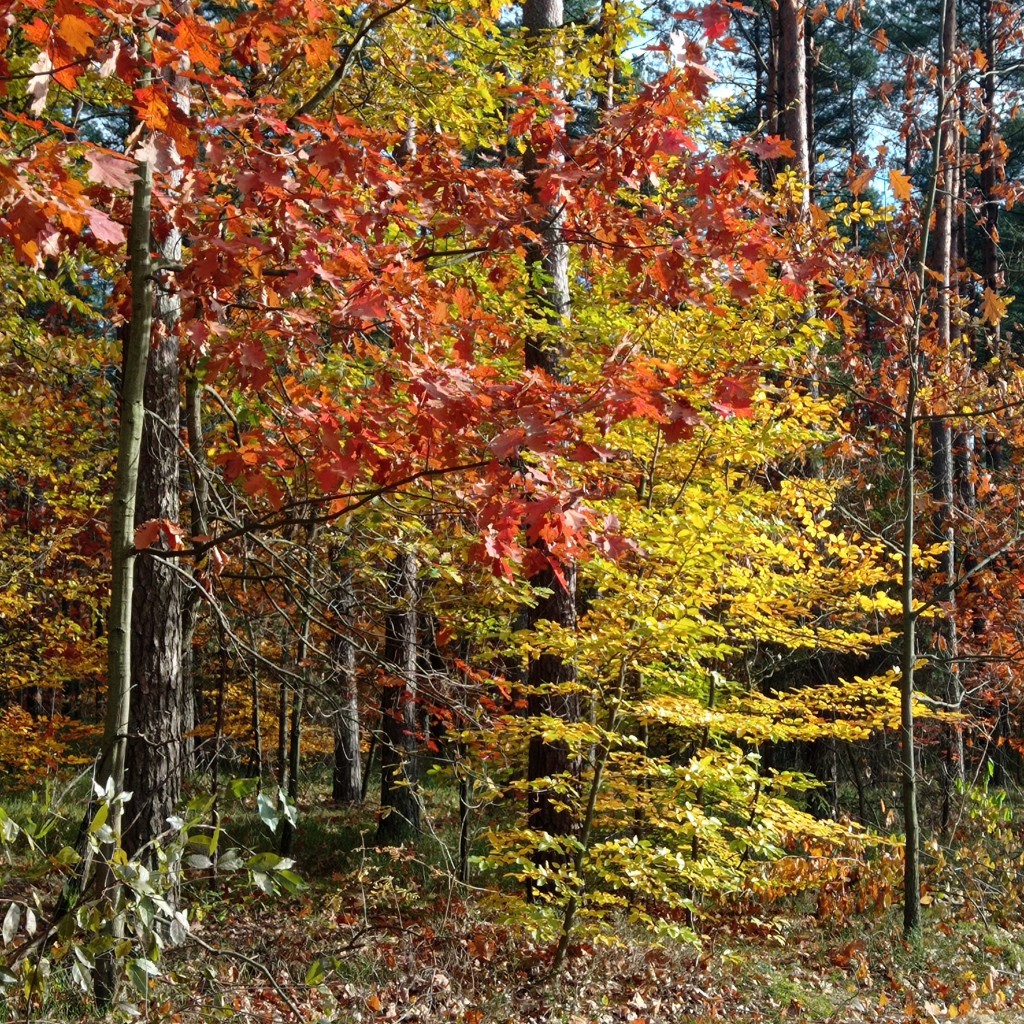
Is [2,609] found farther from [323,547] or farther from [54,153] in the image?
[54,153]

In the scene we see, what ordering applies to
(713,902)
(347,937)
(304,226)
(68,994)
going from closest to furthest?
(304,226) → (68,994) → (347,937) → (713,902)

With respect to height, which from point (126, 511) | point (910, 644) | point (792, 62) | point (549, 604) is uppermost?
point (792, 62)

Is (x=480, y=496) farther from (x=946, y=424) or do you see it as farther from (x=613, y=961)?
(x=946, y=424)

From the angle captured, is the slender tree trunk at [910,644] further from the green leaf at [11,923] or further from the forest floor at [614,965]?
the green leaf at [11,923]

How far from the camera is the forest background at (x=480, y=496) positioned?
3209mm

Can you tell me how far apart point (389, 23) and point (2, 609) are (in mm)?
7544

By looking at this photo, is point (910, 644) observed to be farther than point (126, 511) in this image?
Yes

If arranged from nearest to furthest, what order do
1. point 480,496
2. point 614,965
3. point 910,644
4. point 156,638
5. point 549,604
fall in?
point 480,496
point 156,638
point 614,965
point 910,644
point 549,604

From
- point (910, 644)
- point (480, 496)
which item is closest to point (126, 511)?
point (480, 496)

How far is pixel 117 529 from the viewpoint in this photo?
10.6 ft

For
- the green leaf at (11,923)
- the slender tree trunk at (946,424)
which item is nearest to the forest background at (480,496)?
the green leaf at (11,923)

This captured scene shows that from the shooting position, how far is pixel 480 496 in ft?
11.2

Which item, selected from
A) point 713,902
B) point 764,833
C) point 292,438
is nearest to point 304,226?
point 292,438

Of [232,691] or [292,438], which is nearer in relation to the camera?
[292,438]
